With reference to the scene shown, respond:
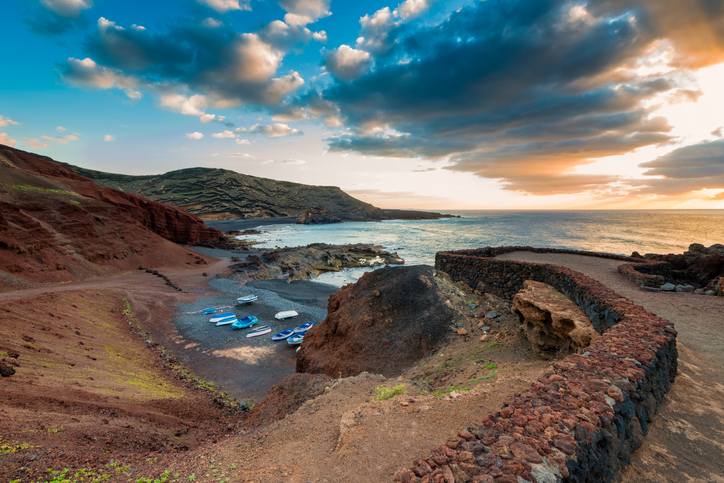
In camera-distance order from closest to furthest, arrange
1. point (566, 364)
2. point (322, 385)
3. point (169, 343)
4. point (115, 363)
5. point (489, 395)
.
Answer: point (566, 364) < point (489, 395) < point (322, 385) < point (115, 363) < point (169, 343)

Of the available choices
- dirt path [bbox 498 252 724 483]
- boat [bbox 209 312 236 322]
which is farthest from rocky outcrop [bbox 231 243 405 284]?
dirt path [bbox 498 252 724 483]

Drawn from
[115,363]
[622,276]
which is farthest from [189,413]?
[622,276]

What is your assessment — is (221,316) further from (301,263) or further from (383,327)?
(301,263)

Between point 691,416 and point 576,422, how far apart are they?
3298 millimetres

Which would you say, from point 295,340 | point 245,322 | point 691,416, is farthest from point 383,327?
point 245,322

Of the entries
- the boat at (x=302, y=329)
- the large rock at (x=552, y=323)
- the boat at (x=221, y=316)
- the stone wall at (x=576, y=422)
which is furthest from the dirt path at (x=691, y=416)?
the boat at (x=221, y=316)

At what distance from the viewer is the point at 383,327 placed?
1192 cm

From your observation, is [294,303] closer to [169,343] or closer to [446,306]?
[169,343]

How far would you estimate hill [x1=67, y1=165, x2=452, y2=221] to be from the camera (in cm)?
10762

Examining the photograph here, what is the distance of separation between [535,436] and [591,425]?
70 centimetres

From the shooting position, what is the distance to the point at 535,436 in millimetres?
3107

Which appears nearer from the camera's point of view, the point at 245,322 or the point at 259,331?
the point at 259,331

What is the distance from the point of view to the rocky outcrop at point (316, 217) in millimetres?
114031

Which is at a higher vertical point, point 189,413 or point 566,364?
point 566,364
